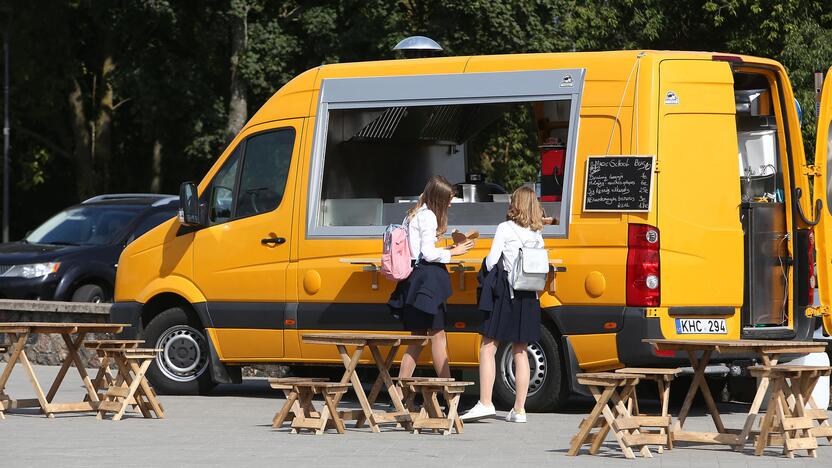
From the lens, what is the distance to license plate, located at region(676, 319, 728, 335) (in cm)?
1099

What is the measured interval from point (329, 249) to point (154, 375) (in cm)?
214

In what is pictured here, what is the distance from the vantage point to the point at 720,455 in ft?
29.9

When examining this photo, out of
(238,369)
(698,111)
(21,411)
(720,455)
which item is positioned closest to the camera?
(720,455)

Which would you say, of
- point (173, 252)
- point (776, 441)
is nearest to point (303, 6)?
point (173, 252)

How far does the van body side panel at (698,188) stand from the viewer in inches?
432

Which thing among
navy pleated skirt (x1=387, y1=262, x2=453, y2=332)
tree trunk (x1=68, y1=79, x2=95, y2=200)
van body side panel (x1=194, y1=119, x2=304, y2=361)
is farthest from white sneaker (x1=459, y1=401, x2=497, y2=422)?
tree trunk (x1=68, y1=79, x2=95, y2=200)

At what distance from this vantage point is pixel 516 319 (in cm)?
1076

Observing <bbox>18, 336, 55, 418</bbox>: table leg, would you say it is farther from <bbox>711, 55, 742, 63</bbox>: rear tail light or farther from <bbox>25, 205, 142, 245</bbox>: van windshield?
<bbox>25, 205, 142, 245</bbox>: van windshield

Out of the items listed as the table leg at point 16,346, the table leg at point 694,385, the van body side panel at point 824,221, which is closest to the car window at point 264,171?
the table leg at point 16,346

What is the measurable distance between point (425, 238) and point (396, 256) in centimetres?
28

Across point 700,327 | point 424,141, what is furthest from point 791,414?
point 424,141

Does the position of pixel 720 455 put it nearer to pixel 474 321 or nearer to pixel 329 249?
pixel 474 321

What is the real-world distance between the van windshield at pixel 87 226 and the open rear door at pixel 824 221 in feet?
29.7

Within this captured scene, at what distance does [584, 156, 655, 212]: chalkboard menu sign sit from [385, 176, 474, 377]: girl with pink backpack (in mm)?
935
